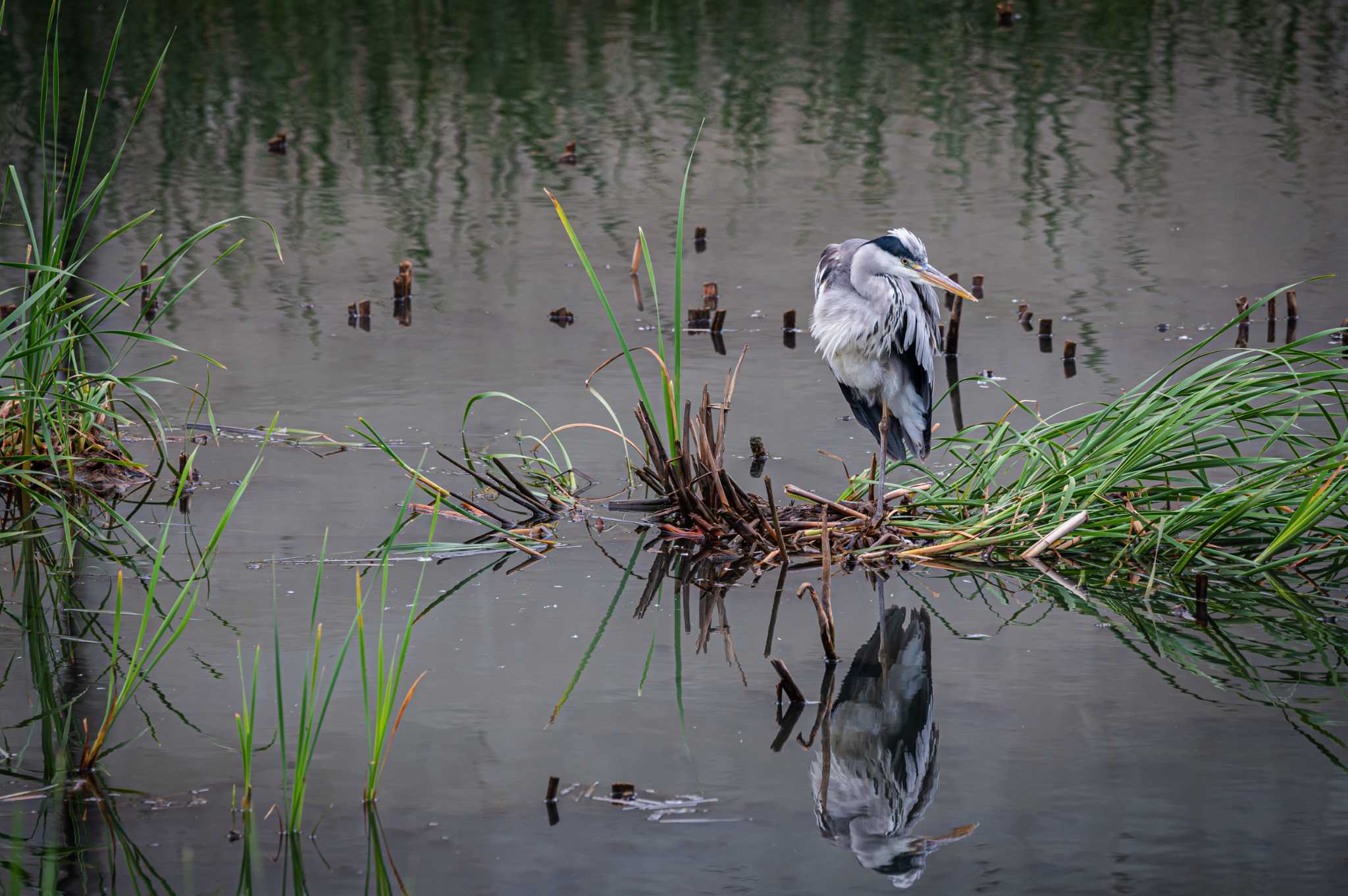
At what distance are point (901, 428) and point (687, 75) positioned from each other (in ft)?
28.9

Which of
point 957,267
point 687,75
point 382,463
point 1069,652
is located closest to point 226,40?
point 687,75

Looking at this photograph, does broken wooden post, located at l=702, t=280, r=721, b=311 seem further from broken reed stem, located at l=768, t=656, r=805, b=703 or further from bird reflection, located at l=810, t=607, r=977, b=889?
broken reed stem, located at l=768, t=656, r=805, b=703

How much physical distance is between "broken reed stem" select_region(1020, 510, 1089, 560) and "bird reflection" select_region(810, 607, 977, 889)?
51cm

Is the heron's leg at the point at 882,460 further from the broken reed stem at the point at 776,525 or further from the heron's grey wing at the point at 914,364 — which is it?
the broken reed stem at the point at 776,525

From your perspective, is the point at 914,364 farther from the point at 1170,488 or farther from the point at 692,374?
the point at 692,374

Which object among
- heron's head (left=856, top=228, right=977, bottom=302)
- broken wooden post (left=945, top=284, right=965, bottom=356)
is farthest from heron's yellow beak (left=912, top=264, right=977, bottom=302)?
broken wooden post (left=945, top=284, right=965, bottom=356)

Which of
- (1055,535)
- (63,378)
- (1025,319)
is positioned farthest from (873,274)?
(63,378)

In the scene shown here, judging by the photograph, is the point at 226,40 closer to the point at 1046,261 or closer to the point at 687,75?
the point at 687,75

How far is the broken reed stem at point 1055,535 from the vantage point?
440 centimetres

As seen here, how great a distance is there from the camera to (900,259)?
480 cm

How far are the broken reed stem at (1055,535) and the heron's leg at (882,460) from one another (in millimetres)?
452

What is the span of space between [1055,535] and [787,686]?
1185 millimetres

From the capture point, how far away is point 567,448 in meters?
5.94

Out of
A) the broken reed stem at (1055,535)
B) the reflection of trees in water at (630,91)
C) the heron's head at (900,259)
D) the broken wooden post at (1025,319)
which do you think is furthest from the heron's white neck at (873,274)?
the reflection of trees in water at (630,91)
